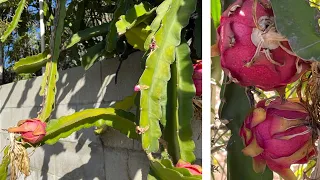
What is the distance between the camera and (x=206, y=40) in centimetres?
58

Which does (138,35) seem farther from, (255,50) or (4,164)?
(255,50)

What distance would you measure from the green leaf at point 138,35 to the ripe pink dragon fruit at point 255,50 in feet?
3.68

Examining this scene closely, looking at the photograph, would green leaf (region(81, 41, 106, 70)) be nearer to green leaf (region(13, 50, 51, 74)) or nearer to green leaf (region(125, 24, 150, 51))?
green leaf (region(13, 50, 51, 74))

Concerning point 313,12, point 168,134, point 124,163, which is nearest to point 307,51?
point 313,12

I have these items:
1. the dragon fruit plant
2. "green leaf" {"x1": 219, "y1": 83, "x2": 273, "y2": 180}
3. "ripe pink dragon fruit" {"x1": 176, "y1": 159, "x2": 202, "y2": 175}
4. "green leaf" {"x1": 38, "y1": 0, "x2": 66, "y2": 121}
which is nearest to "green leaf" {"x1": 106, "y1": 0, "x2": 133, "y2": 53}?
the dragon fruit plant

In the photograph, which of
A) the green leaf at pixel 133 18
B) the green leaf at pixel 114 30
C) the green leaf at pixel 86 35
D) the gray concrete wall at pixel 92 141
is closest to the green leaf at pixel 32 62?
the green leaf at pixel 86 35

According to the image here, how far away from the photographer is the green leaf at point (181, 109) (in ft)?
4.08

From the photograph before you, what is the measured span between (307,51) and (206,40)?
0.49ft

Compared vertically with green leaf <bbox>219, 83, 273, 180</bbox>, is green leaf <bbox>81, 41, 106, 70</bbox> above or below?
above

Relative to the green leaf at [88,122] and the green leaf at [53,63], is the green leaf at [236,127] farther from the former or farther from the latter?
the green leaf at [53,63]

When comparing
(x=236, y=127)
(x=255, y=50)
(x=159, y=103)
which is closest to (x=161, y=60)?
(x=159, y=103)

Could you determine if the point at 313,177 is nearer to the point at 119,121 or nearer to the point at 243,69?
the point at 243,69

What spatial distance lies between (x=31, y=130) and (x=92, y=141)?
68 cm

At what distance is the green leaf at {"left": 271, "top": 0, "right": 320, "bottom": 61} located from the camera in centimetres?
46
